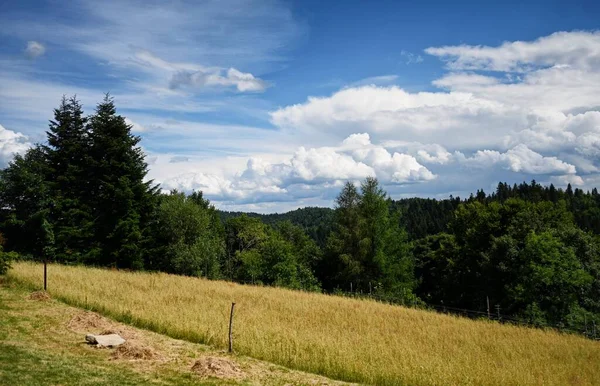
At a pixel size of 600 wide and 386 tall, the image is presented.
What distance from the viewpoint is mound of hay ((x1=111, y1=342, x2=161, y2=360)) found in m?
11.3

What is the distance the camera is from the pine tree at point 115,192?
37.8m

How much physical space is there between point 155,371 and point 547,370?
1145 centimetres

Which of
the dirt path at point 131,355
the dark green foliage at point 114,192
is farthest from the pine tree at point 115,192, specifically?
the dirt path at point 131,355

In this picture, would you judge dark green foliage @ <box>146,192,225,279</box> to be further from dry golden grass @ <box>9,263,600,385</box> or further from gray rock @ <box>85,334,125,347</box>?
gray rock @ <box>85,334,125,347</box>

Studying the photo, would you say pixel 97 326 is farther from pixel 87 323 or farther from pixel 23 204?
pixel 23 204

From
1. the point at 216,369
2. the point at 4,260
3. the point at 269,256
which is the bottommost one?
the point at 269,256

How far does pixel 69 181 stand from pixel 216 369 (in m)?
33.8

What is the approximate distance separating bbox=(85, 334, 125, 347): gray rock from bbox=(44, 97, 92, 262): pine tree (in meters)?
27.5

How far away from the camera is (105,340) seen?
12227 millimetres

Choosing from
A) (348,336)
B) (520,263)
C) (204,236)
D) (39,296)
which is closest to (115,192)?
(204,236)

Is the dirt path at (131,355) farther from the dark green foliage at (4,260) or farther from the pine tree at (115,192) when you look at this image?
the pine tree at (115,192)

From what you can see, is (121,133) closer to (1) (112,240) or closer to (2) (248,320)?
(1) (112,240)

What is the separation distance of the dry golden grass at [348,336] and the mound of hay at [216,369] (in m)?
1.99

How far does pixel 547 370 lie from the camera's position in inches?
510
